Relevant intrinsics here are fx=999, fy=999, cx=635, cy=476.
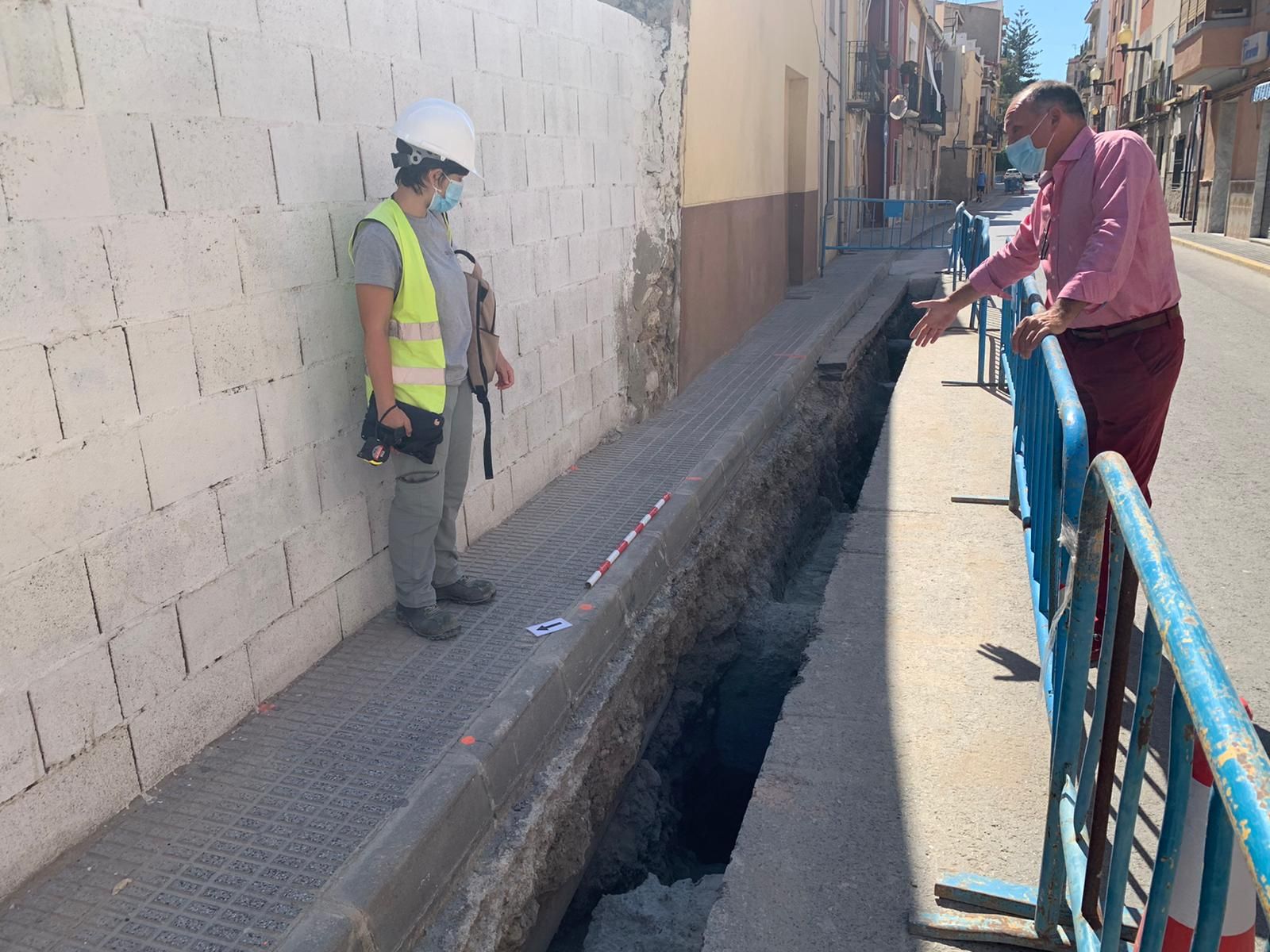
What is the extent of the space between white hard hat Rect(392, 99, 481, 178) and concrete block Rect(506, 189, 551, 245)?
4.81ft

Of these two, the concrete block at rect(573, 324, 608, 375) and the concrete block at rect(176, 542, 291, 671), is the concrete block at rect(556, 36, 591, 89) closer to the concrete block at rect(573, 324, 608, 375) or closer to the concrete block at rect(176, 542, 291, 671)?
the concrete block at rect(573, 324, 608, 375)

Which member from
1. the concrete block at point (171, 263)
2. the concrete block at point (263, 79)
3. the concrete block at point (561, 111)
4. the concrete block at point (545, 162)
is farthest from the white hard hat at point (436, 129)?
the concrete block at point (561, 111)

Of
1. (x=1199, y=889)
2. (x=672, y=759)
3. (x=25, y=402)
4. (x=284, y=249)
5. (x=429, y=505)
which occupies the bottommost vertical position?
(x=672, y=759)

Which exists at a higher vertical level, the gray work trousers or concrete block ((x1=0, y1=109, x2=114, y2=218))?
concrete block ((x1=0, y1=109, x2=114, y2=218))

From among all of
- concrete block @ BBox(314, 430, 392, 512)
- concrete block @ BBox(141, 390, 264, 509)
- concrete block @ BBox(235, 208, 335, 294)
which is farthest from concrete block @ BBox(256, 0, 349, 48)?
concrete block @ BBox(314, 430, 392, 512)

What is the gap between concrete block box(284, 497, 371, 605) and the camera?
351 cm

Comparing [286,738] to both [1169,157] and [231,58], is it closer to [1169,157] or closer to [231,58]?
[231,58]

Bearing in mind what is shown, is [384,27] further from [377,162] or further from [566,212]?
[566,212]

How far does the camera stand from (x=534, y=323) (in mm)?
5379

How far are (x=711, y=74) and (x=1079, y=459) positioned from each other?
24.0ft

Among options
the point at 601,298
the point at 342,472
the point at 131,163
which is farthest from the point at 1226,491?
the point at 131,163

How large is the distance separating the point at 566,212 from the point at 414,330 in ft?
8.12

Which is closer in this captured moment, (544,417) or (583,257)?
(544,417)

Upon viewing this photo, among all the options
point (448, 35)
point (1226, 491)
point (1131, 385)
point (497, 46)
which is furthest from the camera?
point (1226, 491)
